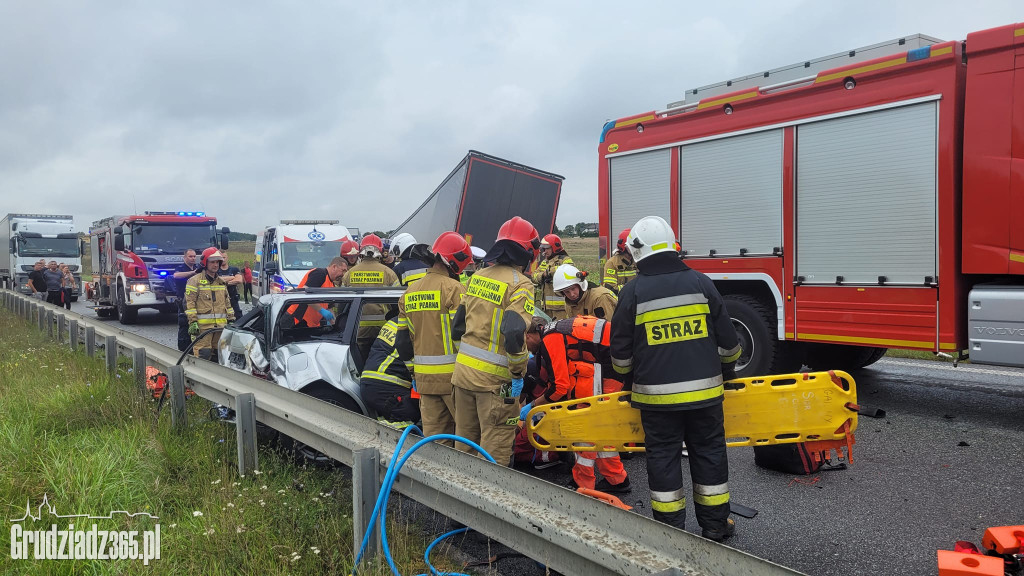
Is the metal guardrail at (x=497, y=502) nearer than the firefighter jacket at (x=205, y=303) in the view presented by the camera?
Yes

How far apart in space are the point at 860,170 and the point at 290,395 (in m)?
5.17

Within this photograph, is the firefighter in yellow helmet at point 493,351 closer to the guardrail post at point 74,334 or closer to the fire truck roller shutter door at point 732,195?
the fire truck roller shutter door at point 732,195

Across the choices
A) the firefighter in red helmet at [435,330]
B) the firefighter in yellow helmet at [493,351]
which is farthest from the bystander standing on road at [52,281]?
the firefighter in yellow helmet at [493,351]

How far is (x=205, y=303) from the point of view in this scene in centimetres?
775

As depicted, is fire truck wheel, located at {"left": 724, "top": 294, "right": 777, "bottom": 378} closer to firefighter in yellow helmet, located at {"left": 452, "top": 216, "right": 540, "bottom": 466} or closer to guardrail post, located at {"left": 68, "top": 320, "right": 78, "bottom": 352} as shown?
firefighter in yellow helmet, located at {"left": 452, "top": 216, "right": 540, "bottom": 466}

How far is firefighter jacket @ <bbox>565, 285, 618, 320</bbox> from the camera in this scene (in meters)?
5.30

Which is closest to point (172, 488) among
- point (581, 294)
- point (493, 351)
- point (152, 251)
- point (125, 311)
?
point (493, 351)

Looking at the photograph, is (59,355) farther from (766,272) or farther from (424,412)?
(766,272)

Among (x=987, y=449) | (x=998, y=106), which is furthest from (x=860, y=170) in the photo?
(x=987, y=449)

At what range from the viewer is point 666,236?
3.43 metres

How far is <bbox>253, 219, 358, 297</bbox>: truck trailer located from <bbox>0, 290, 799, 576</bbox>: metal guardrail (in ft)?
29.5

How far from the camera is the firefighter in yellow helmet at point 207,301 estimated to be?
7723 millimetres

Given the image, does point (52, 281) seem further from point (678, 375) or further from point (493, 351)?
point (678, 375)

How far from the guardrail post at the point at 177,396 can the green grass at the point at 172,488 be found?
0.08m
